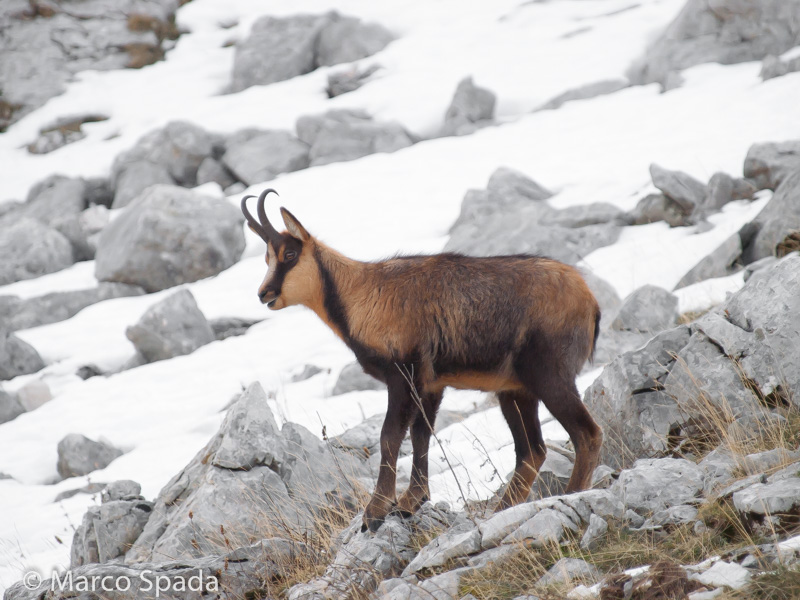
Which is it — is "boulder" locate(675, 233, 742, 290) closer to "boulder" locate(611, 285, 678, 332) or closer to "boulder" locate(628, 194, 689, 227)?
"boulder" locate(611, 285, 678, 332)

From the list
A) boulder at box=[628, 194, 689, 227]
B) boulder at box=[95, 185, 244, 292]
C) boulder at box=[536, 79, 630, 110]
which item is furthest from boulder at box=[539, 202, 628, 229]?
boulder at box=[536, 79, 630, 110]

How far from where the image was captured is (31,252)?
20.9m

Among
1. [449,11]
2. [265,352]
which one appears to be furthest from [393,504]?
[449,11]

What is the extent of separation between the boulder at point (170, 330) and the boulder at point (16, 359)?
7.04 feet

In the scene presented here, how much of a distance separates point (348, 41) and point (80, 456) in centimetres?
2225

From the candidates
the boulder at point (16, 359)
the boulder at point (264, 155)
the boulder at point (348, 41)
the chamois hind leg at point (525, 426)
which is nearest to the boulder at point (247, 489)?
the chamois hind leg at point (525, 426)

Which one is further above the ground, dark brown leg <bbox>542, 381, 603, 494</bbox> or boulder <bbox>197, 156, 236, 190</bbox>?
dark brown leg <bbox>542, 381, 603, 494</bbox>

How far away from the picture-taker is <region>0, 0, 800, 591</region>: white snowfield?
1082 centimetres

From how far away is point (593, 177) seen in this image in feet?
59.7

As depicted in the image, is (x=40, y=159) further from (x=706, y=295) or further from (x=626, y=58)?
(x=706, y=295)

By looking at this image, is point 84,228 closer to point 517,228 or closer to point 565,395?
point 517,228

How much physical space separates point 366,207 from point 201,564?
48.7 ft

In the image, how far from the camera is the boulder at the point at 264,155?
23891mm

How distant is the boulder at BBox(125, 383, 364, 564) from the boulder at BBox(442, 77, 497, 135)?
700 inches
